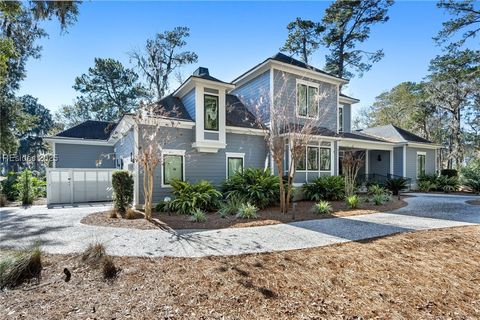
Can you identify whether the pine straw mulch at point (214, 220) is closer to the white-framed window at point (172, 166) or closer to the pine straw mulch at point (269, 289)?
the white-framed window at point (172, 166)

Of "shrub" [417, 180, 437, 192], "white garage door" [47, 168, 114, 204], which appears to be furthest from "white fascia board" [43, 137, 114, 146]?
"shrub" [417, 180, 437, 192]

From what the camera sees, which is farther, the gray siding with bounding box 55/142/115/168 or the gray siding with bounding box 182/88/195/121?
the gray siding with bounding box 55/142/115/168

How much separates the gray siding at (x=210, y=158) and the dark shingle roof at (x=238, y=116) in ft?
1.98

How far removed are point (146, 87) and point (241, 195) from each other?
22.9 m

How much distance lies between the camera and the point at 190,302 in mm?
3229

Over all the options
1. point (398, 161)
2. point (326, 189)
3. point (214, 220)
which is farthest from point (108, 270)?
point (398, 161)

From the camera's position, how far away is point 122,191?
888 cm

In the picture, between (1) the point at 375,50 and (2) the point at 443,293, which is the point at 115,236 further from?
(1) the point at 375,50

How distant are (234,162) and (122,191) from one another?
521cm

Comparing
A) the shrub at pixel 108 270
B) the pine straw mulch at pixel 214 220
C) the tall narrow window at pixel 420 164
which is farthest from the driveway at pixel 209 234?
the tall narrow window at pixel 420 164

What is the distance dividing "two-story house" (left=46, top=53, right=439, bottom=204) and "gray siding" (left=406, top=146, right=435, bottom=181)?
0.14 metres

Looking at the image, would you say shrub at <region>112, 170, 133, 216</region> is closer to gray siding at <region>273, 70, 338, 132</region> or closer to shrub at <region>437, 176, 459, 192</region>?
gray siding at <region>273, 70, 338, 132</region>

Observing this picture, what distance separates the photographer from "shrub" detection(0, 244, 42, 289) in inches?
142

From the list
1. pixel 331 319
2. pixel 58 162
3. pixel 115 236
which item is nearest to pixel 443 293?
pixel 331 319
